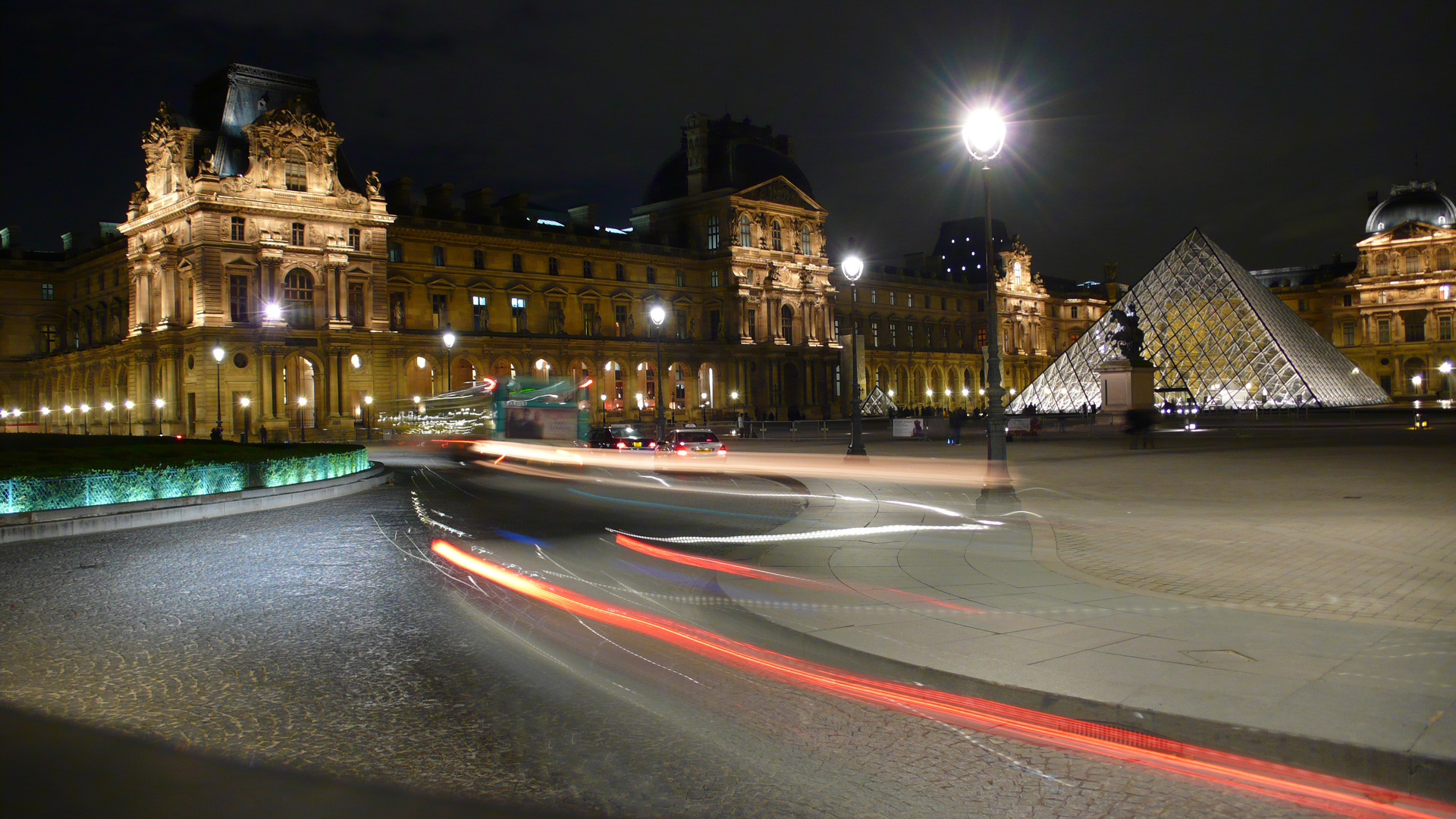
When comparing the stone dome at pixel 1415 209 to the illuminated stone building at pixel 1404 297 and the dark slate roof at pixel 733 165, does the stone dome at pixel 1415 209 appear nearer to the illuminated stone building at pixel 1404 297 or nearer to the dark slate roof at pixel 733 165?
the illuminated stone building at pixel 1404 297

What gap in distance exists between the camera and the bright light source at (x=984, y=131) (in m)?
15.6

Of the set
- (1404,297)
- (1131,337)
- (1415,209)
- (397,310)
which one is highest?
(1415,209)

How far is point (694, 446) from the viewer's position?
3186 centimetres

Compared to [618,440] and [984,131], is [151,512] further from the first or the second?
[618,440]

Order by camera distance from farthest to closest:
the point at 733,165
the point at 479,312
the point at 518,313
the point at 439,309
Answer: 1. the point at 733,165
2. the point at 518,313
3. the point at 479,312
4. the point at 439,309

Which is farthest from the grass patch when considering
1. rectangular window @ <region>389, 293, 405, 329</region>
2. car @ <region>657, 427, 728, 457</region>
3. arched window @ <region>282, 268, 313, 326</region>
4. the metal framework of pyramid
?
the metal framework of pyramid

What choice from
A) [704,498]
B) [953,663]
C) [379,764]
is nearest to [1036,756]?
[953,663]

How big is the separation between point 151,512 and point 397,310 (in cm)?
5102

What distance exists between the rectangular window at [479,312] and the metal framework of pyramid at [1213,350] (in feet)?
117

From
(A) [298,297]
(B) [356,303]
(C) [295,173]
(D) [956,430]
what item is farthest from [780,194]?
(D) [956,430]

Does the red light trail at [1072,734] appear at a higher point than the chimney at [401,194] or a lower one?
lower

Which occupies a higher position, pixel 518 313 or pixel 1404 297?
pixel 1404 297

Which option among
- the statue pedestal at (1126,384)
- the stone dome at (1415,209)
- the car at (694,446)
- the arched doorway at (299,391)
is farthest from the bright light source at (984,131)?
the stone dome at (1415,209)

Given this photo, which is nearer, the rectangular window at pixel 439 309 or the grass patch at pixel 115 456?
the grass patch at pixel 115 456
